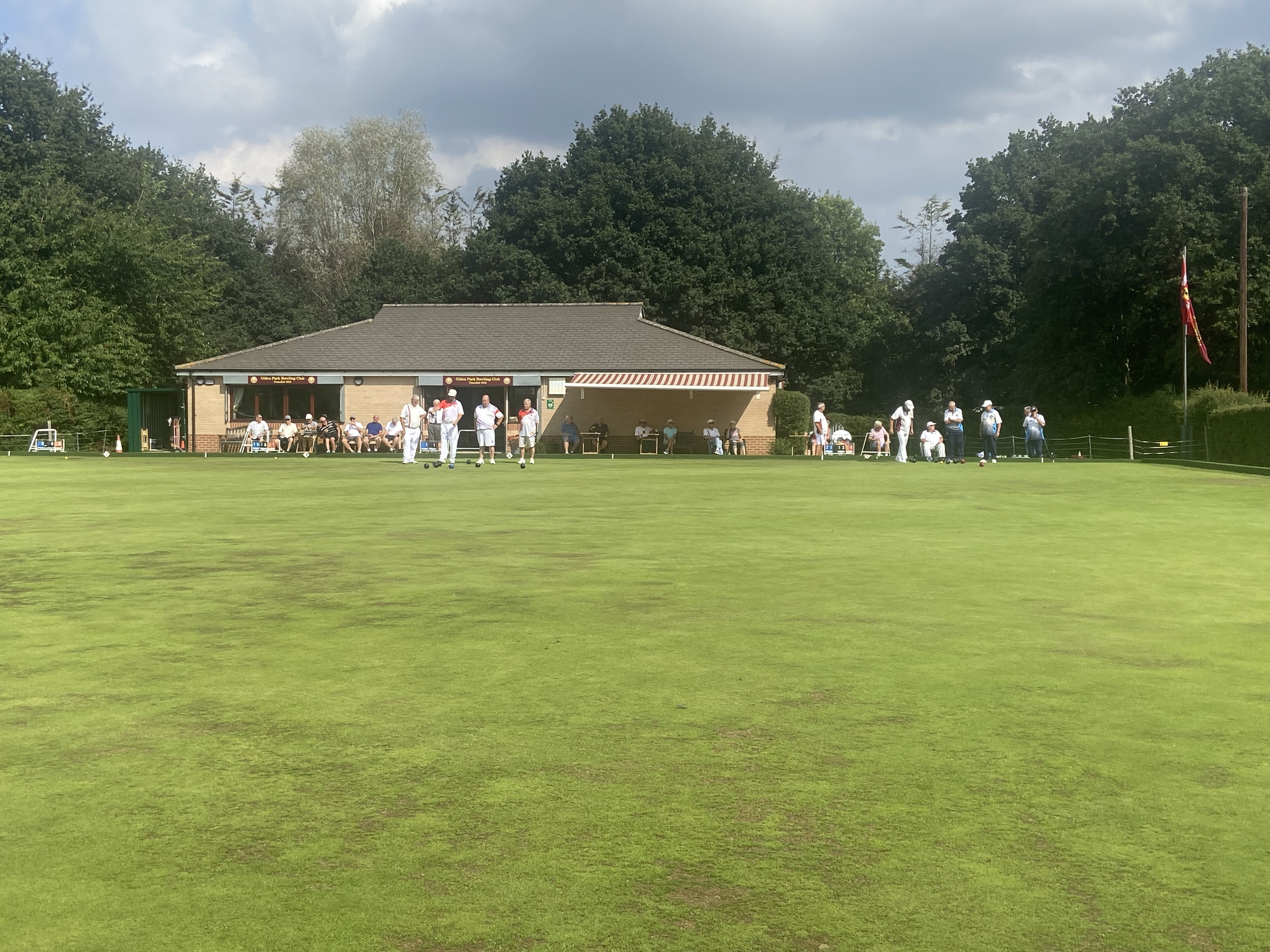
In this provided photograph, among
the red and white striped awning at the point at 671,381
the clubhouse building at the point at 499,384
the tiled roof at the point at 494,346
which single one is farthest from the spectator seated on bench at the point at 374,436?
the red and white striped awning at the point at 671,381

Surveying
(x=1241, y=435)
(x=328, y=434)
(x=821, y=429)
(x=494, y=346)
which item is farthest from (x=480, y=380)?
(x=1241, y=435)

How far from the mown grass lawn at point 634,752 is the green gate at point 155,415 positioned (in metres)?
44.5

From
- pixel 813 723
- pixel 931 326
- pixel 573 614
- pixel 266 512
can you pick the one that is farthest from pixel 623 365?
pixel 813 723

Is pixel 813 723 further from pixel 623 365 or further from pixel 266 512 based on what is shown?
pixel 623 365

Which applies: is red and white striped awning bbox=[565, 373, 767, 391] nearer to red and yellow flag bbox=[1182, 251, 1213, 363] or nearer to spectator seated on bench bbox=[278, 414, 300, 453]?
spectator seated on bench bbox=[278, 414, 300, 453]

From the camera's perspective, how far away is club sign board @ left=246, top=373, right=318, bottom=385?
53.4m

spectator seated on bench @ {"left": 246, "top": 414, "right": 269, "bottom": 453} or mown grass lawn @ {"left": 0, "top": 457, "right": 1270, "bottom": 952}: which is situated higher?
spectator seated on bench @ {"left": 246, "top": 414, "right": 269, "bottom": 453}

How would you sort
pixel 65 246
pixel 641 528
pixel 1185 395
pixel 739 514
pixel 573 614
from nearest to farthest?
pixel 573 614 → pixel 641 528 → pixel 739 514 → pixel 1185 395 → pixel 65 246

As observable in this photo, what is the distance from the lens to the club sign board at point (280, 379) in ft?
175

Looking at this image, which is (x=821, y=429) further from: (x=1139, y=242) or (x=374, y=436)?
(x=374, y=436)

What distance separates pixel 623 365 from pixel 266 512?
3518cm

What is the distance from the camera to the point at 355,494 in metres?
23.4

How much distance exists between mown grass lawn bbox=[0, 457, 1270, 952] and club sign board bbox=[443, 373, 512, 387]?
→ 40.7 meters

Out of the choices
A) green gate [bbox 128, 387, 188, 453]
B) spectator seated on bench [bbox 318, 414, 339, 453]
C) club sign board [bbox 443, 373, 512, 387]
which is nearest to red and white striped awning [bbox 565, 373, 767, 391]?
club sign board [bbox 443, 373, 512, 387]
